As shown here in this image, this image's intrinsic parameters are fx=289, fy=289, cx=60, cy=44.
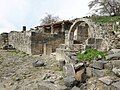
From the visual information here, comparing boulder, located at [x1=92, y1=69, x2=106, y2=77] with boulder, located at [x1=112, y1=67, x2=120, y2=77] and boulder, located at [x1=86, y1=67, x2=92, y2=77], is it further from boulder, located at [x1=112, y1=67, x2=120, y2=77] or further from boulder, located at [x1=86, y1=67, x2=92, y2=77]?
boulder, located at [x1=112, y1=67, x2=120, y2=77]

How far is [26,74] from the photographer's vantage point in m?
16.2

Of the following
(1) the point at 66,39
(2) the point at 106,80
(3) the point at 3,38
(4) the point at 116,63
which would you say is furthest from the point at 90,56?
(3) the point at 3,38

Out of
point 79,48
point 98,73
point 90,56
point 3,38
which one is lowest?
point 98,73

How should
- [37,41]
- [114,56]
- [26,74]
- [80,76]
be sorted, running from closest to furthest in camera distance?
[80,76] → [114,56] → [26,74] → [37,41]

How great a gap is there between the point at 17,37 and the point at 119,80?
57.9 feet

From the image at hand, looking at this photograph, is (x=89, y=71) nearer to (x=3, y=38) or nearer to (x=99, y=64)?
(x=99, y=64)

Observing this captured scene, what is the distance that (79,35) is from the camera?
27391mm

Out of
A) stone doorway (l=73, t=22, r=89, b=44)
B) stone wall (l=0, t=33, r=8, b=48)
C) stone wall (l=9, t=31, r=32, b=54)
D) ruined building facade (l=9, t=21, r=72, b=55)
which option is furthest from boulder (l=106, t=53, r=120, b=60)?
stone wall (l=0, t=33, r=8, b=48)

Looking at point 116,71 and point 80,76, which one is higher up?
point 116,71

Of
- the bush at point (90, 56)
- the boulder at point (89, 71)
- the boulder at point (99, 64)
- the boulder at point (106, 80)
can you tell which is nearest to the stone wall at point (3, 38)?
the bush at point (90, 56)

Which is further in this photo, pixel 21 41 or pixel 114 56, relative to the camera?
pixel 21 41

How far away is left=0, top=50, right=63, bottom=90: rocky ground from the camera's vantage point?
1411 cm

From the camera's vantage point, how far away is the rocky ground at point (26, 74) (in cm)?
1411

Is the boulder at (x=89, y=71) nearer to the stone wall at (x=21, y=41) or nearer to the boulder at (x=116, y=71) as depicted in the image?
the boulder at (x=116, y=71)
